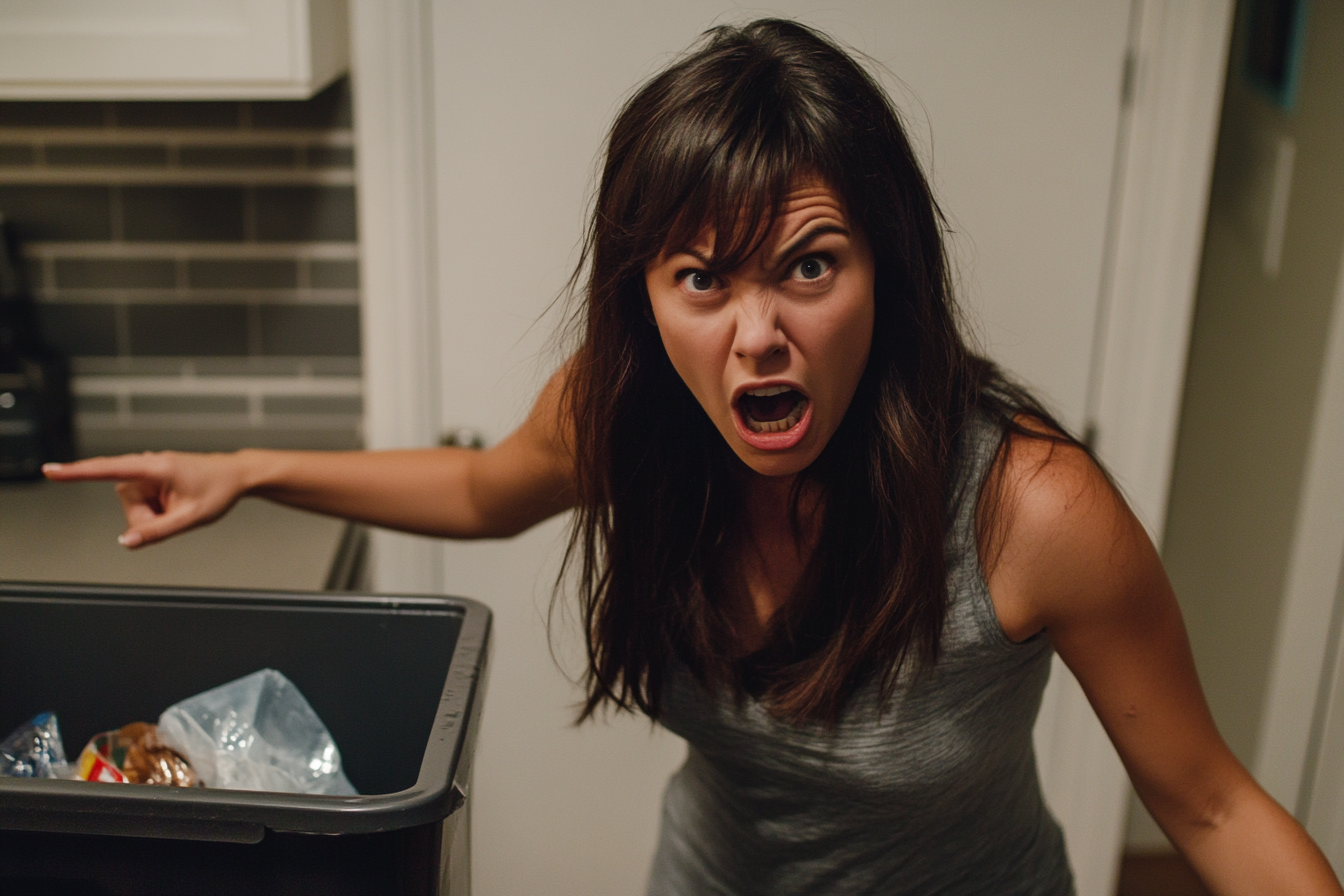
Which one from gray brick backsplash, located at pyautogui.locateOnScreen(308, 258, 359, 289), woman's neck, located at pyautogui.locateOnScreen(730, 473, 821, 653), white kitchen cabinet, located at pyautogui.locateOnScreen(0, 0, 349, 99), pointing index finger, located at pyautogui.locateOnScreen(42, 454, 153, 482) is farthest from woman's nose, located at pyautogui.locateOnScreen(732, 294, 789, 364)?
gray brick backsplash, located at pyautogui.locateOnScreen(308, 258, 359, 289)

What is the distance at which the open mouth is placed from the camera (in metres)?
0.77

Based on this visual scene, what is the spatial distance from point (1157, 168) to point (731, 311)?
1.11m

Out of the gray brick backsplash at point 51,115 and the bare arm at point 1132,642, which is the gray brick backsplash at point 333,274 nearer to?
the gray brick backsplash at point 51,115

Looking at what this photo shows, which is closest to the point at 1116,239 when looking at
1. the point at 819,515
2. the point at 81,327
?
the point at 819,515

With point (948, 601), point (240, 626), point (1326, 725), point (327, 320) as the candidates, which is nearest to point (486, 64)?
point (327, 320)

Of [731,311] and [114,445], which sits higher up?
[731,311]

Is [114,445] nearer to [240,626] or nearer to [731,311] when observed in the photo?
[240,626]

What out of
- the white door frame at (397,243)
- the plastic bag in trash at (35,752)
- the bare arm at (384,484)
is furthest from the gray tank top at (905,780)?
the white door frame at (397,243)

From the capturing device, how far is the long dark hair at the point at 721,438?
2.40 feet

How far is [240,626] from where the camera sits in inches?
36.2

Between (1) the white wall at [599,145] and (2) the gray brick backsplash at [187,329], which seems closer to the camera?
(1) the white wall at [599,145]

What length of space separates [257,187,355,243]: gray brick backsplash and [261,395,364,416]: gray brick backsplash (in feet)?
0.79

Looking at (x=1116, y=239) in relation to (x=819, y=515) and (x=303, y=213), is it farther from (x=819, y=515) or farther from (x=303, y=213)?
(x=303, y=213)

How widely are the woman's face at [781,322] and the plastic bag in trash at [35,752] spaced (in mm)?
543
